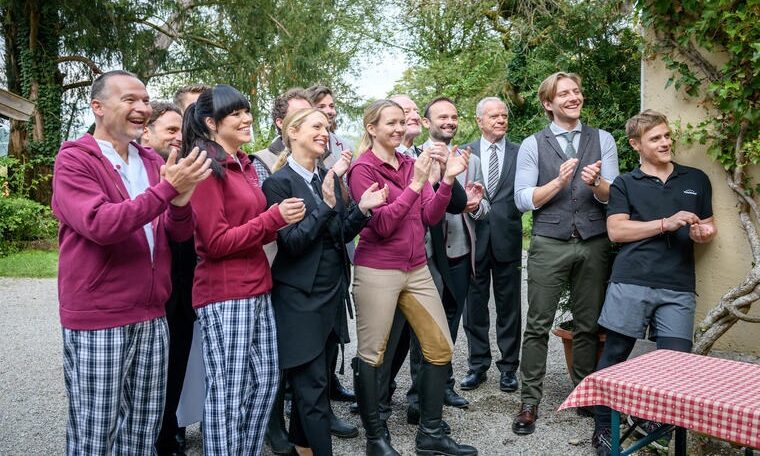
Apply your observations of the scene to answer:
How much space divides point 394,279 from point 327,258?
1.51 ft

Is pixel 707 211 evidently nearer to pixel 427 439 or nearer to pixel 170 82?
pixel 427 439

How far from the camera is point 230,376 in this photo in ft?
11.1

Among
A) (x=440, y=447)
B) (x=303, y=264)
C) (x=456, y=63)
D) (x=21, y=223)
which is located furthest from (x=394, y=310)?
(x=456, y=63)

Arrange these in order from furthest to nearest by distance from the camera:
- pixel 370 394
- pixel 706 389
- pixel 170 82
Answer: pixel 170 82, pixel 370 394, pixel 706 389

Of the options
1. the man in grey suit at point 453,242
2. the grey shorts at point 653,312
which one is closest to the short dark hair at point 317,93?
the man in grey suit at point 453,242

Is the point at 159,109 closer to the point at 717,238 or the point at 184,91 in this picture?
the point at 184,91

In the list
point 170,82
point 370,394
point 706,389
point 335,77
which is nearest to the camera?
point 706,389

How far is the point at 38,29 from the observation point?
53.7 ft

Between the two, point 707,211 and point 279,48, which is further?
point 279,48

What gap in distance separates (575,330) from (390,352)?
1.28 metres

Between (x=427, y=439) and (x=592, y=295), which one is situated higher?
(x=592, y=295)

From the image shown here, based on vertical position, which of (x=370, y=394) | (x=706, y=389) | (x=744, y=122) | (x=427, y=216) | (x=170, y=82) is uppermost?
(x=170, y=82)

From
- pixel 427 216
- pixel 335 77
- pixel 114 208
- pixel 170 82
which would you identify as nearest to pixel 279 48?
pixel 170 82

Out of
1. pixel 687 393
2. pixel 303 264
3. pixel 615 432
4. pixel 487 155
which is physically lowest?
pixel 615 432
